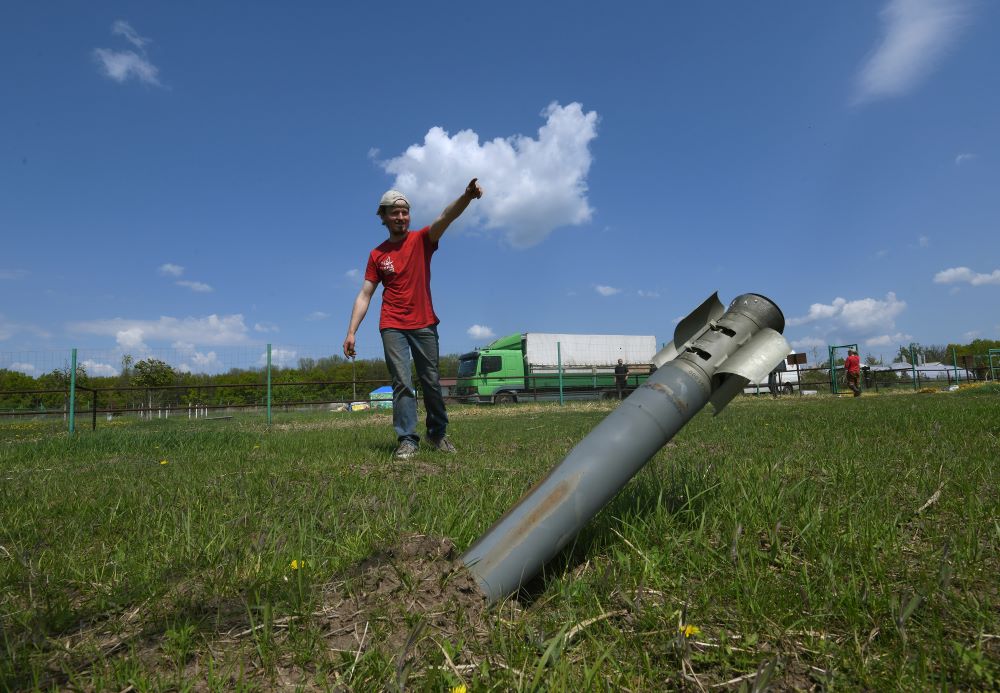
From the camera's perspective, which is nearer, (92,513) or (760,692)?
(760,692)

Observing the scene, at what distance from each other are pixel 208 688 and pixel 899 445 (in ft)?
13.8

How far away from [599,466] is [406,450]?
2.90 meters

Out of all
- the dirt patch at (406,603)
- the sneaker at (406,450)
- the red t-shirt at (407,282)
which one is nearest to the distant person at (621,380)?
the red t-shirt at (407,282)

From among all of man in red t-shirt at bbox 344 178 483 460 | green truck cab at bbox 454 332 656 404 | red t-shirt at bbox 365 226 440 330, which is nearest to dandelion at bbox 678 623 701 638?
man in red t-shirt at bbox 344 178 483 460

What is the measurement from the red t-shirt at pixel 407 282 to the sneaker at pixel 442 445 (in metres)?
1.04

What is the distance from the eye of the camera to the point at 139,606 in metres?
1.50

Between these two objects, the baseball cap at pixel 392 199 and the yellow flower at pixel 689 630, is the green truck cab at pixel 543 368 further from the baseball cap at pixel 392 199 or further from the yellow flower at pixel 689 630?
the yellow flower at pixel 689 630

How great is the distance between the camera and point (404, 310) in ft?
15.0

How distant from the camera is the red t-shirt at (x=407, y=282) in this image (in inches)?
179

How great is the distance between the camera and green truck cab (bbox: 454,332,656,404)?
2441cm

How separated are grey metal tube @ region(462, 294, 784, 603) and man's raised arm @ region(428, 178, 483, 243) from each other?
1.99 metres

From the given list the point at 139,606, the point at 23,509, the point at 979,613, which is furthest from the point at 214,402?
the point at 979,613

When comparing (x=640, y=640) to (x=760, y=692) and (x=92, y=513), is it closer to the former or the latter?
(x=760, y=692)

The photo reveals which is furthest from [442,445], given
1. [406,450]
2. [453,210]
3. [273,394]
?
[273,394]
